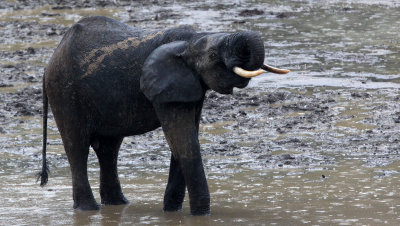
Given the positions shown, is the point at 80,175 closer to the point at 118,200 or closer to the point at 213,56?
the point at 118,200

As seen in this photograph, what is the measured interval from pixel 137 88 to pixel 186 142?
632 mm

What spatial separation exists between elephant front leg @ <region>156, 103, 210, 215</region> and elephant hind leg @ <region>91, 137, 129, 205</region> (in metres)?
0.97

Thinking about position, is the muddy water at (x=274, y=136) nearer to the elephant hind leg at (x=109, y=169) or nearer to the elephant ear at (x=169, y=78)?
the elephant hind leg at (x=109, y=169)

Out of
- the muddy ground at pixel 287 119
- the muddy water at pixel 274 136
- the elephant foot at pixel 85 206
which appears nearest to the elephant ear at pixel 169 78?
the muddy water at pixel 274 136

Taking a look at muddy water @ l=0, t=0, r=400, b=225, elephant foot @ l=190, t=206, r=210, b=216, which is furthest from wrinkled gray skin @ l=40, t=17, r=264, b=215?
muddy water @ l=0, t=0, r=400, b=225

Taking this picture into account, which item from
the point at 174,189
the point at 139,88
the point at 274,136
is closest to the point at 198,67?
the point at 139,88

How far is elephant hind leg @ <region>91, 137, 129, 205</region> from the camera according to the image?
28.4 ft

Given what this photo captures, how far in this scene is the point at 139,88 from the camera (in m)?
8.02

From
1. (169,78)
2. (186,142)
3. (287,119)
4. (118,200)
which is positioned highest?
(169,78)

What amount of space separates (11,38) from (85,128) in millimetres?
9541

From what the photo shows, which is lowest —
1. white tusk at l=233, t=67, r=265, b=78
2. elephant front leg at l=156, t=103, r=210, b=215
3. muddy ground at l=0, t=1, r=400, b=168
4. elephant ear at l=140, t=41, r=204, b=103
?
muddy ground at l=0, t=1, r=400, b=168

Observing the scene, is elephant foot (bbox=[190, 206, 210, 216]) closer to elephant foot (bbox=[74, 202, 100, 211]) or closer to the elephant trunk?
elephant foot (bbox=[74, 202, 100, 211])

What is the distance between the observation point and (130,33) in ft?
27.3

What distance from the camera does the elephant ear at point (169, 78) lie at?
25.2 ft
